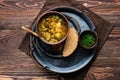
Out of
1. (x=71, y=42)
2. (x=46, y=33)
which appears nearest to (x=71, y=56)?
(x=71, y=42)

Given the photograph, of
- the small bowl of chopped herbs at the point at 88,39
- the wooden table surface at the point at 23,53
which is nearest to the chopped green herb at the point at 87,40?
the small bowl of chopped herbs at the point at 88,39

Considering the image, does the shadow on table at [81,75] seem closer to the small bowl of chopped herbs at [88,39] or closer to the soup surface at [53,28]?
the small bowl of chopped herbs at [88,39]

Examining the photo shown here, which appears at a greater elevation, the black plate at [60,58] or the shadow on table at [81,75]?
the black plate at [60,58]

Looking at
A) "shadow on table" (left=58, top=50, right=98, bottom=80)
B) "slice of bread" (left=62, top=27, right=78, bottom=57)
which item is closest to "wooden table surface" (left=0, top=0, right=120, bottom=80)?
"shadow on table" (left=58, top=50, right=98, bottom=80)

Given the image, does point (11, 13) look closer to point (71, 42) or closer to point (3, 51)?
point (3, 51)

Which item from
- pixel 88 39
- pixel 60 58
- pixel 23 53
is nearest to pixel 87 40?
pixel 88 39

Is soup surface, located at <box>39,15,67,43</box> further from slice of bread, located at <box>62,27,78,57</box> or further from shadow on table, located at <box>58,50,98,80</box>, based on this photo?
shadow on table, located at <box>58,50,98,80</box>
